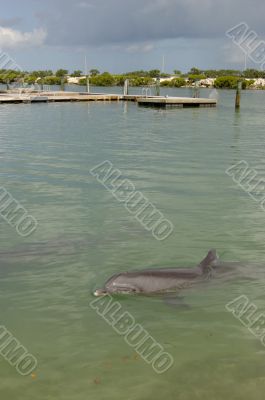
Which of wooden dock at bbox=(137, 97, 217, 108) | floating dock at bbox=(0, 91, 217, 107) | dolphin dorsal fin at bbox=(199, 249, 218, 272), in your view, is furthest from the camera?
floating dock at bbox=(0, 91, 217, 107)

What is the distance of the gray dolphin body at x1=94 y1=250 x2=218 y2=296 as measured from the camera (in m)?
8.45

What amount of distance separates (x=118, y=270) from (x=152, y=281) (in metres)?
1.61

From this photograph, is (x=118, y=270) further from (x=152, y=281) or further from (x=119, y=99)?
(x=119, y=99)

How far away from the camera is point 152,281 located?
8.47 metres

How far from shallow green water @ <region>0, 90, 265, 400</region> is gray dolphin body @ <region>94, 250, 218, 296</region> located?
0.70 ft

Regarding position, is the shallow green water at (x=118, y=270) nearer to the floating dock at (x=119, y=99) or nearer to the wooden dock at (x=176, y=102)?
the wooden dock at (x=176, y=102)

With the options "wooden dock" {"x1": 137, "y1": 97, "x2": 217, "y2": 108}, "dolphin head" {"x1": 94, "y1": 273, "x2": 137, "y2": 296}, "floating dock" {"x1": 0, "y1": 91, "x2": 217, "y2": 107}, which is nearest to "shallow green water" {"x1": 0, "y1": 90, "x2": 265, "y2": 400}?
"dolphin head" {"x1": 94, "y1": 273, "x2": 137, "y2": 296}

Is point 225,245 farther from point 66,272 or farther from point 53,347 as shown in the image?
point 53,347

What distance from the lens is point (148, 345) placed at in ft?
24.1

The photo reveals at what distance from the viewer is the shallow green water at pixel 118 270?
652cm

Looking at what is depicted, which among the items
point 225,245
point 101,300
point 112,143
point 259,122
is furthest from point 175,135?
point 101,300

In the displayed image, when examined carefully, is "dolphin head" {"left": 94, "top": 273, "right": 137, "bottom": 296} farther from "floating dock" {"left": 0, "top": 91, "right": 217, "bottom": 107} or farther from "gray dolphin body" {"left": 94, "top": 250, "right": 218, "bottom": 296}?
"floating dock" {"left": 0, "top": 91, "right": 217, "bottom": 107}

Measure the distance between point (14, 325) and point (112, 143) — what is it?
2104 cm

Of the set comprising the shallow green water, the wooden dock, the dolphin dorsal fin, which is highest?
the wooden dock
